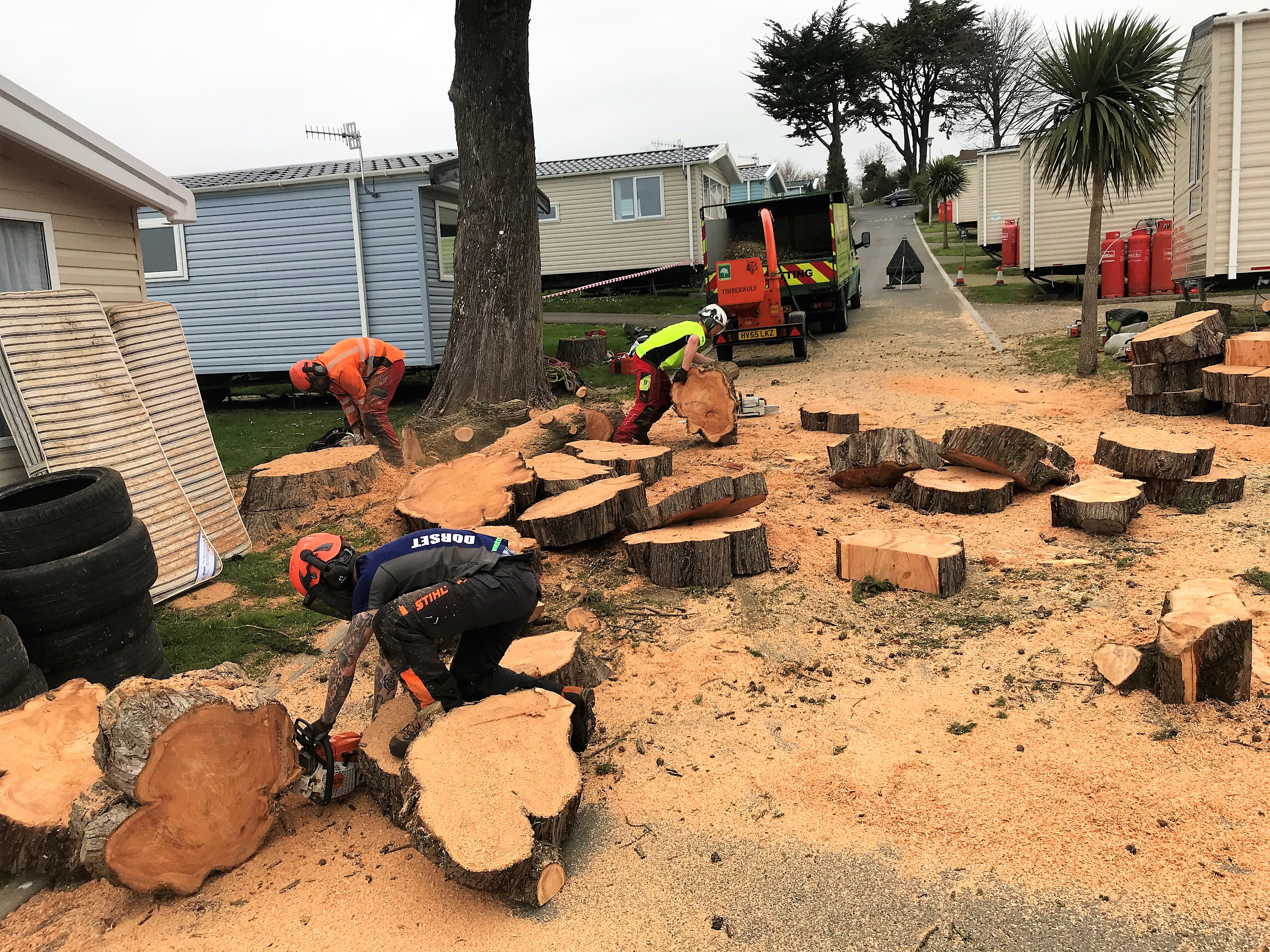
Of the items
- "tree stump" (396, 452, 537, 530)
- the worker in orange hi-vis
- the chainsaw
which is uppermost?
the worker in orange hi-vis

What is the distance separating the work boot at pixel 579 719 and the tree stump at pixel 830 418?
6.22 metres

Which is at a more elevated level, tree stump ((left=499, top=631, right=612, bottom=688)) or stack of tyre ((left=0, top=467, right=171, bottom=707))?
stack of tyre ((left=0, top=467, right=171, bottom=707))

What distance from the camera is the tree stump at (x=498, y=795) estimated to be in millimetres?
3025

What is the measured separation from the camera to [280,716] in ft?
11.9

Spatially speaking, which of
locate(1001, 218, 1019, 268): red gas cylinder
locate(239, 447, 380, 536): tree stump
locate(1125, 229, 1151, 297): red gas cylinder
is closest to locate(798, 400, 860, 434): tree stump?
locate(239, 447, 380, 536): tree stump

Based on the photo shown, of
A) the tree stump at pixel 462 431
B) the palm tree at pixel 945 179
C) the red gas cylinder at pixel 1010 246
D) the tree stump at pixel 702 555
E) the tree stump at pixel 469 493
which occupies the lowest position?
the tree stump at pixel 702 555

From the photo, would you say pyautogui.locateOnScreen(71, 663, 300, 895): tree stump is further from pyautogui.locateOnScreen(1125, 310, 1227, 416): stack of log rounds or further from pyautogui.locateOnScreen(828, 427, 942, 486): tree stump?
pyautogui.locateOnScreen(1125, 310, 1227, 416): stack of log rounds

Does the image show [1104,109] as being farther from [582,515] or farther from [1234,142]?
[582,515]

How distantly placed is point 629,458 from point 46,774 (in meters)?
5.09

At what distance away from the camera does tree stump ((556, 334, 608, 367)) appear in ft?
53.8

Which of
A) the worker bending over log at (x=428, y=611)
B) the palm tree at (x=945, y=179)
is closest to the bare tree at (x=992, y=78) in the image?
the palm tree at (x=945, y=179)

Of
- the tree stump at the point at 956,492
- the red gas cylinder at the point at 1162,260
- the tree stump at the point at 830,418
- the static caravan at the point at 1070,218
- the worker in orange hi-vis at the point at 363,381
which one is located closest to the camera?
the tree stump at the point at 956,492

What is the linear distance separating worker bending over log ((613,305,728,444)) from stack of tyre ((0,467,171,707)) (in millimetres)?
5001

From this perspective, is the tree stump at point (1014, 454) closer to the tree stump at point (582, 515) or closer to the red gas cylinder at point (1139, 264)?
the tree stump at point (582, 515)
